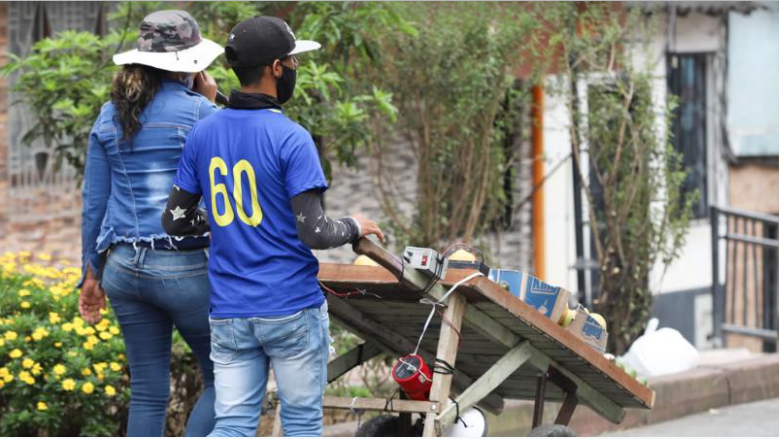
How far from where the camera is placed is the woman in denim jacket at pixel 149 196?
4863 millimetres

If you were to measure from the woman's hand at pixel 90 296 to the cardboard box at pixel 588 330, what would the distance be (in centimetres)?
176

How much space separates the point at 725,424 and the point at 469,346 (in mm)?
3105

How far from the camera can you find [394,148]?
10953 mm

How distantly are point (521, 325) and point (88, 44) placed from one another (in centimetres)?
318

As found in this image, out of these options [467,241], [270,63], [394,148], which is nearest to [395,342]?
[270,63]

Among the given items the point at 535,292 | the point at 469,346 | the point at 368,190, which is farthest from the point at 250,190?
the point at 368,190

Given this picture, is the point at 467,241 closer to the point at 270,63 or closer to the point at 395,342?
the point at 395,342

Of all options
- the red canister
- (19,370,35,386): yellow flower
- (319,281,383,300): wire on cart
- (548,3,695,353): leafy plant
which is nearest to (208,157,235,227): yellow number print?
(319,281,383,300): wire on cart

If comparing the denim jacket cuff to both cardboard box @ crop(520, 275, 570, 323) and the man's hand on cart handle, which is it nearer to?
the man's hand on cart handle

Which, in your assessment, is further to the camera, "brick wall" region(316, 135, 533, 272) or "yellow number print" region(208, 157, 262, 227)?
"brick wall" region(316, 135, 533, 272)

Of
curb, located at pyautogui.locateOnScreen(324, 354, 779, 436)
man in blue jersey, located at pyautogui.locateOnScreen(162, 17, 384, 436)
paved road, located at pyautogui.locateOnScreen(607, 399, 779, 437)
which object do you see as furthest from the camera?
paved road, located at pyautogui.locateOnScreen(607, 399, 779, 437)

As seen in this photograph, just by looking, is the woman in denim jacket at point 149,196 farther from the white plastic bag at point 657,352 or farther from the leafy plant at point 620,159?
the leafy plant at point 620,159

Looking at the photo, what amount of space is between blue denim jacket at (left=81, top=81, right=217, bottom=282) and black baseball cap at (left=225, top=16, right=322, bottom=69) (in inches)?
19.7

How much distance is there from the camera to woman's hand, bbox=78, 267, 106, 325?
16.8 feet
